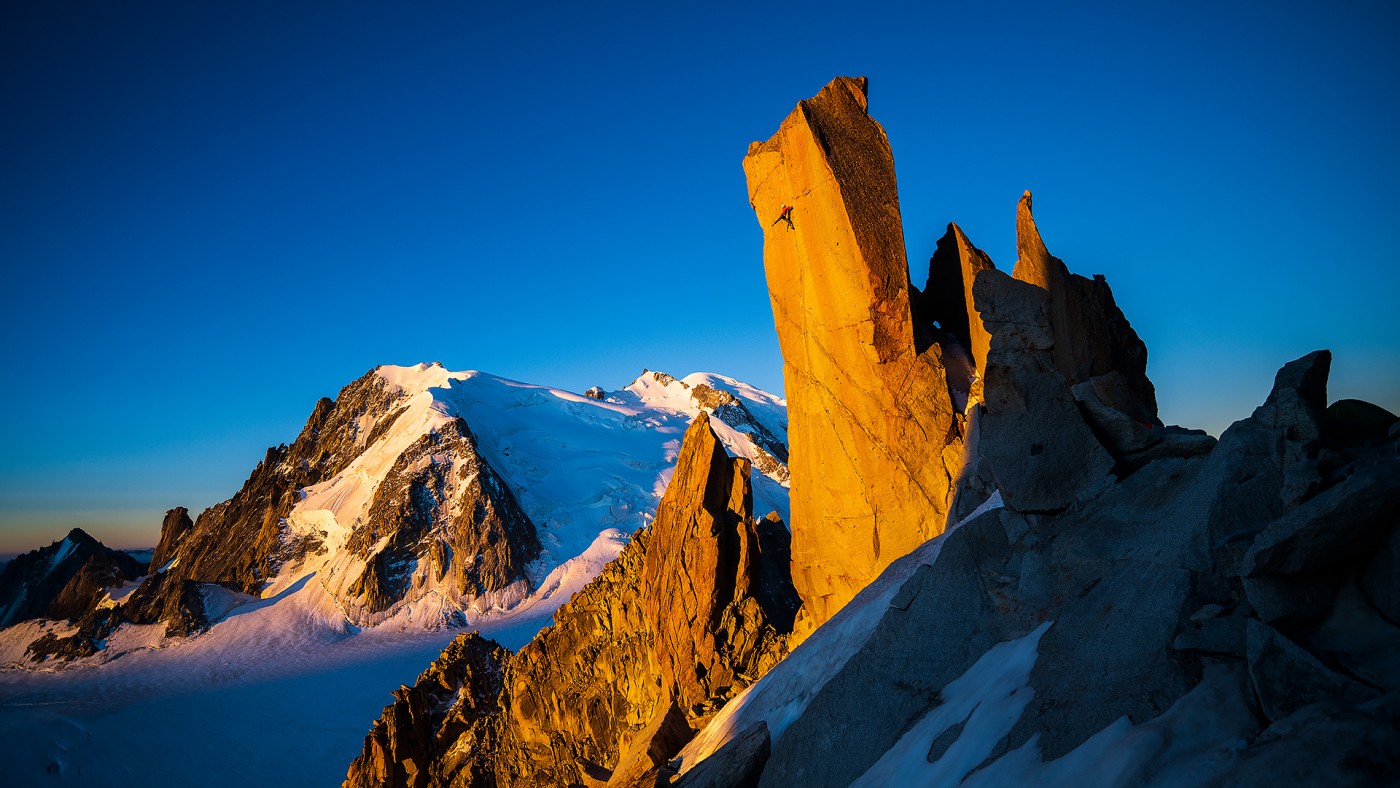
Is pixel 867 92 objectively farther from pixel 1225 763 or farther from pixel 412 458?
pixel 412 458

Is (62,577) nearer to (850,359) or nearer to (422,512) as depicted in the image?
(422,512)

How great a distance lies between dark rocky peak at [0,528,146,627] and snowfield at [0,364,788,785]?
3.99m

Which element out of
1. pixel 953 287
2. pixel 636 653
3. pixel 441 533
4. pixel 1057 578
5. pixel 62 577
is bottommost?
pixel 636 653

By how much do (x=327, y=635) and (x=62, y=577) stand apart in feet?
211

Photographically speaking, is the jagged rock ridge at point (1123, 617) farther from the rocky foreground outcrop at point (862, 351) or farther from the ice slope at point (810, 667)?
the rocky foreground outcrop at point (862, 351)

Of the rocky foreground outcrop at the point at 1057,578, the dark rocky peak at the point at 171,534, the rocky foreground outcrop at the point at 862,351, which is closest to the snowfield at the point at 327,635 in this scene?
the dark rocky peak at the point at 171,534

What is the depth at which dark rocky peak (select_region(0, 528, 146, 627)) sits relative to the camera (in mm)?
98000

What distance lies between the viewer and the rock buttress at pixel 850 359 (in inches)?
818

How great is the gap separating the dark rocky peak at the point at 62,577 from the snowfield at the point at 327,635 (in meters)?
3.99

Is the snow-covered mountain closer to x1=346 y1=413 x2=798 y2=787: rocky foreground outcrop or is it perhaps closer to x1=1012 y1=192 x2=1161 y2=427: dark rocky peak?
x1=346 y1=413 x2=798 y2=787: rocky foreground outcrop

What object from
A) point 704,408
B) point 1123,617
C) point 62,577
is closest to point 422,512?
point 62,577

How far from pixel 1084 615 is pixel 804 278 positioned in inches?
637

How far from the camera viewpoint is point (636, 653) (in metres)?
28.3

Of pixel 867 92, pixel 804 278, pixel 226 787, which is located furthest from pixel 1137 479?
pixel 226 787
